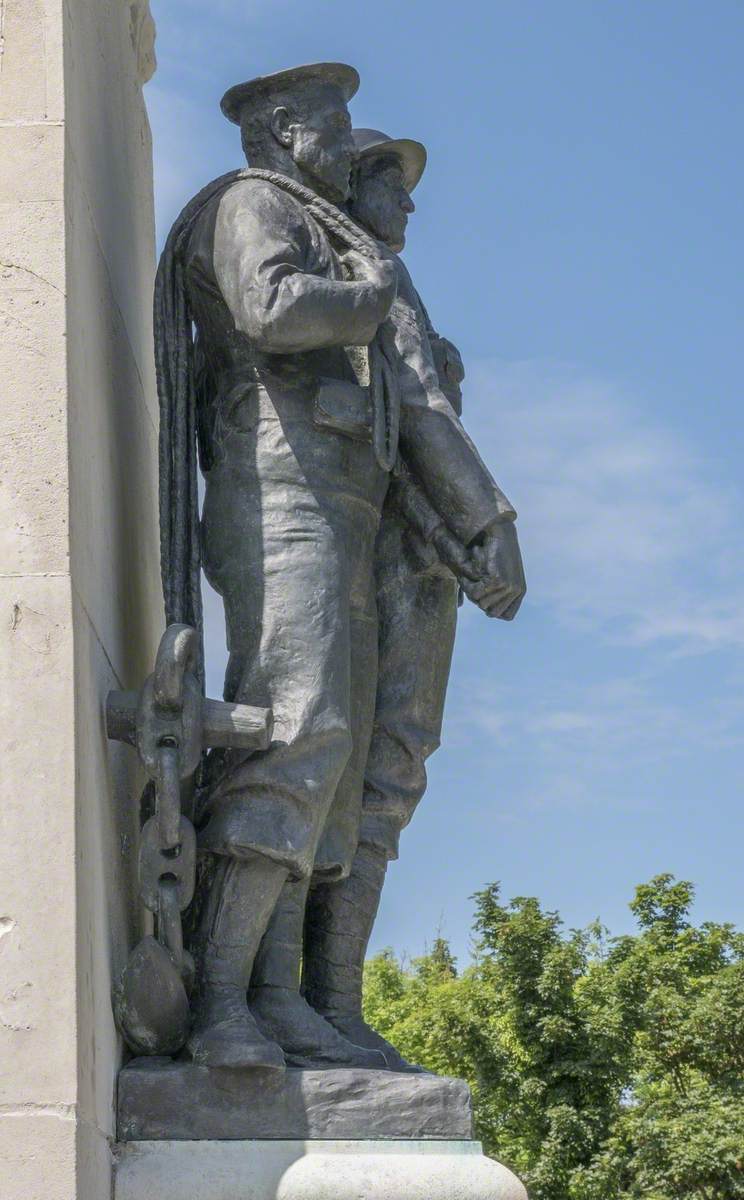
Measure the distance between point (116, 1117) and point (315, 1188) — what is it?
60 centimetres

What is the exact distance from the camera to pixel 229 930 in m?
5.90

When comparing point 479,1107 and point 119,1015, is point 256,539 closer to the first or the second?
point 119,1015

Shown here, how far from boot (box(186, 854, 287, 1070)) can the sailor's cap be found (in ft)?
8.78

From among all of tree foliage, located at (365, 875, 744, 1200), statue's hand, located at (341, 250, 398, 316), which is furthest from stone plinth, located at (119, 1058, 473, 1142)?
tree foliage, located at (365, 875, 744, 1200)

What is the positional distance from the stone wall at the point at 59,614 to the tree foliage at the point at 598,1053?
55.4ft

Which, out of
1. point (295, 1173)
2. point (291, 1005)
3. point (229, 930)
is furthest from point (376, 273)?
point (295, 1173)

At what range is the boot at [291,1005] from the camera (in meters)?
5.98

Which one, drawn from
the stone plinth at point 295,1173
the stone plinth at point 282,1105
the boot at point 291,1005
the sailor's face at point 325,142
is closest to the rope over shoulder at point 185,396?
the sailor's face at point 325,142

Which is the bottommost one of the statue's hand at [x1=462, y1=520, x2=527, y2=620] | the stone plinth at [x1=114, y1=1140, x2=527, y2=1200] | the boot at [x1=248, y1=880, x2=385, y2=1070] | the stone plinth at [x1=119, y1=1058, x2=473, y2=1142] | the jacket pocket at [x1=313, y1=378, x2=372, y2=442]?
the stone plinth at [x1=114, y1=1140, x2=527, y2=1200]

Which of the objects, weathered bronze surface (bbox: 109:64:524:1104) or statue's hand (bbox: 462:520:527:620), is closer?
weathered bronze surface (bbox: 109:64:524:1104)

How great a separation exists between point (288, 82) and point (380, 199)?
0.63 meters

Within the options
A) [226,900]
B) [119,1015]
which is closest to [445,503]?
[226,900]

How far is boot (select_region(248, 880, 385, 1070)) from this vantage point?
5.98 m

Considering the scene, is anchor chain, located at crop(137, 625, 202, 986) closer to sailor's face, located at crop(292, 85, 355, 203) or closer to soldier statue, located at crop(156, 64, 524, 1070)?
soldier statue, located at crop(156, 64, 524, 1070)
